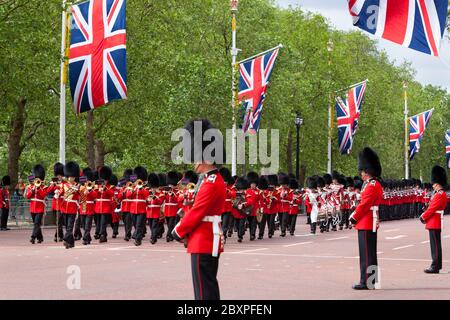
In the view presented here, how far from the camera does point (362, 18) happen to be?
53.7 feet

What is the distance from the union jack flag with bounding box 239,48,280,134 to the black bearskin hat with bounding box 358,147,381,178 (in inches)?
769

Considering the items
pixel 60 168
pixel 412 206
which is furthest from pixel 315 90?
pixel 60 168

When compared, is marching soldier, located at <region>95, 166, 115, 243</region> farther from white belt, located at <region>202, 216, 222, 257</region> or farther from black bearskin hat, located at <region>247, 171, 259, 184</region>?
white belt, located at <region>202, 216, 222, 257</region>

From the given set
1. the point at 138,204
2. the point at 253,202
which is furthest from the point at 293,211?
the point at 138,204

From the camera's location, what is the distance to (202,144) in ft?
31.4

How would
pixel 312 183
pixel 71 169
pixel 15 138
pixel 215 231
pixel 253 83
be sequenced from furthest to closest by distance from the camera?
pixel 15 138, pixel 253 83, pixel 312 183, pixel 71 169, pixel 215 231

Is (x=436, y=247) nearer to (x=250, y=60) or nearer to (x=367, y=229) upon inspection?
(x=367, y=229)

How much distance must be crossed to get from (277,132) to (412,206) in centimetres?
734

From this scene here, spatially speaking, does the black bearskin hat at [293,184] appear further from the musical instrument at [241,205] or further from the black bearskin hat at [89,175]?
the black bearskin hat at [89,175]

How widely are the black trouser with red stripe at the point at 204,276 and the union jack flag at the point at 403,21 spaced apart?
8.18 metres

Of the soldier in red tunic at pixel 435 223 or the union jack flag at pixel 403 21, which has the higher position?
the union jack flag at pixel 403 21

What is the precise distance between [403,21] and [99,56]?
1224 centimetres

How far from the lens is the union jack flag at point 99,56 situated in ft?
87.6

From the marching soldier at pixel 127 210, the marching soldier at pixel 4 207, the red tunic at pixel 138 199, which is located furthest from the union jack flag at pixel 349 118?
the red tunic at pixel 138 199
